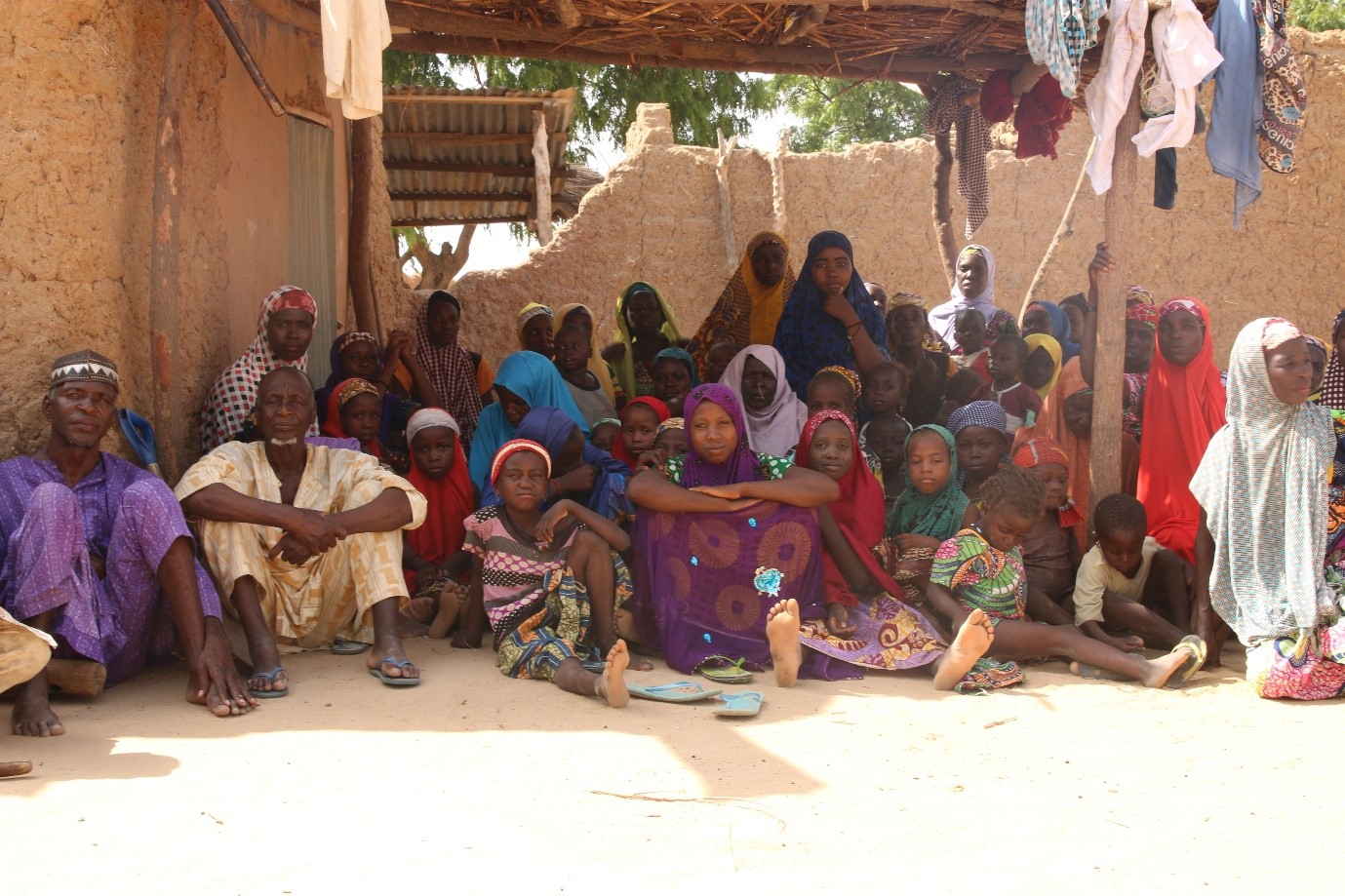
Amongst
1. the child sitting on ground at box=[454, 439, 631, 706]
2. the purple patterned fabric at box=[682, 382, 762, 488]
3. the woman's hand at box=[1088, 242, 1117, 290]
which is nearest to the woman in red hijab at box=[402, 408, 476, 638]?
the child sitting on ground at box=[454, 439, 631, 706]

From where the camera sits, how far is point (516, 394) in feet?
19.0

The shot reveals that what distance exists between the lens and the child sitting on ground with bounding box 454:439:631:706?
180 inches

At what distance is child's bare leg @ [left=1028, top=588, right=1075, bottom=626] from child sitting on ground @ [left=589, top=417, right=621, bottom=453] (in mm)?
2015

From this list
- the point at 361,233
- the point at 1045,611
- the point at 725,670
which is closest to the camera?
the point at 725,670

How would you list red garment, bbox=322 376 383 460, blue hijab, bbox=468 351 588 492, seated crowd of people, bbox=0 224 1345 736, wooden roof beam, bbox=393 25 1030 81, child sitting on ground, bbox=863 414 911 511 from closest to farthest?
seated crowd of people, bbox=0 224 1345 736
child sitting on ground, bbox=863 414 911 511
red garment, bbox=322 376 383 460
blue hijab, bbox=468 351 588 492
wooden roof beam, bbox=393 25 1030 81

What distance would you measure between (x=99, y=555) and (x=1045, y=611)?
347cm

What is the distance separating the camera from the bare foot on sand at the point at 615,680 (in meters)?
3.93

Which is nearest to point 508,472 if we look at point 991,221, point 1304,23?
point 991,221

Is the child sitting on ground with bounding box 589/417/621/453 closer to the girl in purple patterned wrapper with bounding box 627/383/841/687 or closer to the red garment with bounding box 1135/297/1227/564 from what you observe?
the girl in purple patterned wrapper with bounding box 627/383/841/687

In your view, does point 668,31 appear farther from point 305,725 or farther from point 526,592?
point 305,725

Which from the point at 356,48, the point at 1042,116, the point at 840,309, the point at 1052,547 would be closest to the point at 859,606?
the point at 1052,547

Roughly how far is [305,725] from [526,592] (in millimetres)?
1038

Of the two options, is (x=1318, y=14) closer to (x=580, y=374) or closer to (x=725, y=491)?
(x=580, y=374)

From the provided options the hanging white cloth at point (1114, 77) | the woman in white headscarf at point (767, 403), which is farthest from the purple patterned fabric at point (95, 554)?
the hanging white cloth at point (1114, 77)
